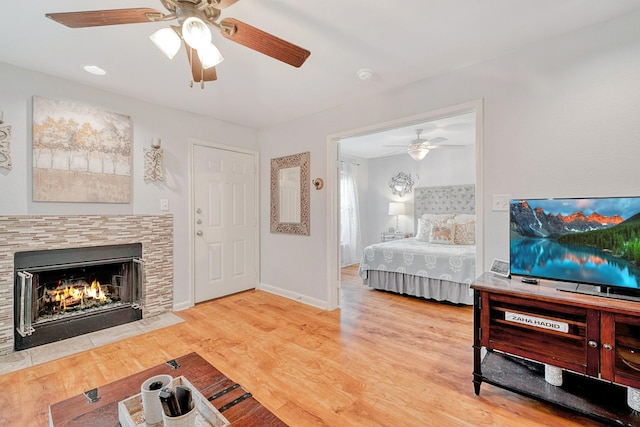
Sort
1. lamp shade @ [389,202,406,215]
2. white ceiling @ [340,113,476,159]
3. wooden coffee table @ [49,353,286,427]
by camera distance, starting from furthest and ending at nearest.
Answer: lamp shade @ [389,202,406,215], white ceiling @ [340,113,476,159], wooden coffee table @ [49,353,286,427]

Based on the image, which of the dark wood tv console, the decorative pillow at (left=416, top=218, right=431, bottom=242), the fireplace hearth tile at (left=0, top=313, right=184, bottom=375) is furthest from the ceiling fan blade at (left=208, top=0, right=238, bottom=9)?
the decorative pillow at (left=416, top=218, right=431, bottom=242)

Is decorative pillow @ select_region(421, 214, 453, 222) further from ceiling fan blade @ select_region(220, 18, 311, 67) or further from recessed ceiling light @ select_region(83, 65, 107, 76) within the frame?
recessed ceiling light @ select_region(83, 65, 107, 76)

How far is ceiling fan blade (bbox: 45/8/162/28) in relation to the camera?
1312mm

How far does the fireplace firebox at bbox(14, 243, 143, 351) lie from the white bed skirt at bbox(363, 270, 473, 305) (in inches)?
118

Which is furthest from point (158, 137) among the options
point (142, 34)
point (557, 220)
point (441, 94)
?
point (557, 220)

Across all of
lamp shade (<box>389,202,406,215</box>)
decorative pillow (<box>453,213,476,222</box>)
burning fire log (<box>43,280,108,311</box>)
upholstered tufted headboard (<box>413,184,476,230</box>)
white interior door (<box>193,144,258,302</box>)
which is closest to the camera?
burning fire log (<box>43,280,108,311</box>)

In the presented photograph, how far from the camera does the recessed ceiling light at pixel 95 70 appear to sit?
95.8 inches

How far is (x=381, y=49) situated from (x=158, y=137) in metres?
2.57

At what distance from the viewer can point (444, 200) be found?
5613 mm

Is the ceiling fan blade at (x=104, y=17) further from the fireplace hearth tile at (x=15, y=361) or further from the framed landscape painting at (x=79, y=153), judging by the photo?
the fireplace hearth tile at (x=15, y=361)

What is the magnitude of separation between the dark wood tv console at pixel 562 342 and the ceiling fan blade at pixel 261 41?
5.84 ft

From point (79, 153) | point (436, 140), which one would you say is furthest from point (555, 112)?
point (79, 153)

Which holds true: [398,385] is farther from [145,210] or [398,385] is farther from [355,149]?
[355,149]

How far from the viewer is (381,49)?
86.0 inches
